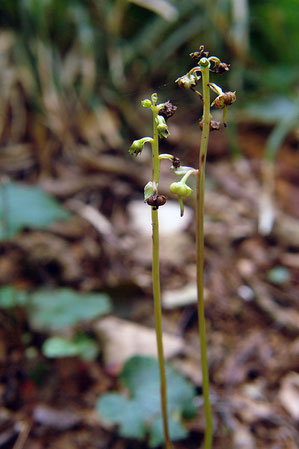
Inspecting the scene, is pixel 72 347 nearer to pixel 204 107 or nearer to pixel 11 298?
pixel 11 298

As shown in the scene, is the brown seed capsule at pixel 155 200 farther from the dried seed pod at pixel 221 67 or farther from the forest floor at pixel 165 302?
the forest floor at pixel 165 302

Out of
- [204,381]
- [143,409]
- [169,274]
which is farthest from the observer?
[169,274]

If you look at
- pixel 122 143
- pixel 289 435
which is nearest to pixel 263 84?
pixel 122 143

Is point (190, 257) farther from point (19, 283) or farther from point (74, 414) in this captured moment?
point (74, 414)

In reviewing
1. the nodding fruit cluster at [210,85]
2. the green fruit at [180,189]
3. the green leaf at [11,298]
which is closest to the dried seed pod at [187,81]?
the nodding fruit cluster at [210,85]

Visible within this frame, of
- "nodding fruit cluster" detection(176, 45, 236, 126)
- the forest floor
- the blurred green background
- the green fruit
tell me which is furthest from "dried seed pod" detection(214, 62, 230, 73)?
the blurred green background

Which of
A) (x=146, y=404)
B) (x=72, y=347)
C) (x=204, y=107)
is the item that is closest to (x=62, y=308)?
(x=72, y=347)
